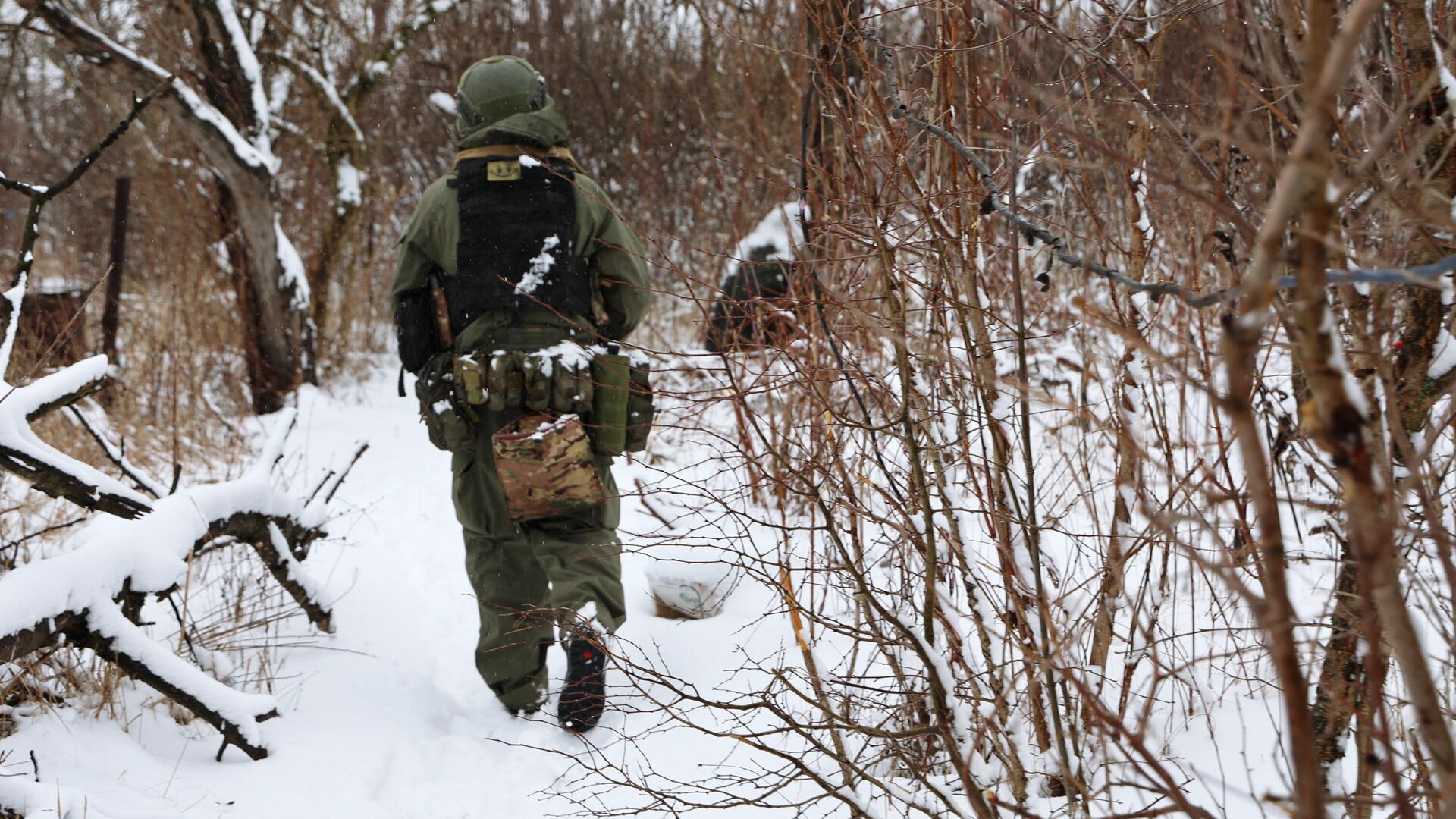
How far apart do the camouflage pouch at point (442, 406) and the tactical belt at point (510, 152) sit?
615 mm

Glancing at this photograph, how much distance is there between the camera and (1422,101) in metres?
1.44

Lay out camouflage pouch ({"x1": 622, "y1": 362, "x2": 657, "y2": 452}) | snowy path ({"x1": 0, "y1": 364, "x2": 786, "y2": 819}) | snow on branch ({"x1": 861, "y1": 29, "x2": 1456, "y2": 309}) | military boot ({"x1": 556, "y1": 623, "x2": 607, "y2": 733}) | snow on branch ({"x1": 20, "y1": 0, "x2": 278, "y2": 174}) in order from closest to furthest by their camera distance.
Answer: snow on branch ({"x1": 861, "y1": 29, "x2": 1456, "y2": 309}) < snowy path ({"x1": 0, "y1": 364, "x2": 786, "y2": 819}) < military boot ({"x1": 556, "y1": 623, "x2": 607, "y2": 733}) < camouflage pouch ({"x1": 622, "y1": 362, "x2": 657, "y2": 452}) < snow on branch ({"x1": 20, "y1": 0, "x2": 278, "y2": 174})

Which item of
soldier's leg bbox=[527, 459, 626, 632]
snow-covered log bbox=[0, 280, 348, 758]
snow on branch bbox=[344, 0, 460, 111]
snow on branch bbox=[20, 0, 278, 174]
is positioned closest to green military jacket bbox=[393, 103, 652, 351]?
soldier's leg bbox=[527, 459, 626, 632]

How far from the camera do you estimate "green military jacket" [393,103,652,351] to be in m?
2.97

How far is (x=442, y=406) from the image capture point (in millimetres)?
2904

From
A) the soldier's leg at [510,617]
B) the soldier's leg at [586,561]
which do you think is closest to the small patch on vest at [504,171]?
the soldier's leg at [586,561]

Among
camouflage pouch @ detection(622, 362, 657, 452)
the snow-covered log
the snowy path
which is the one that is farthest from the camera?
camouflage pouch @ detection(622, 362, 657, 452)

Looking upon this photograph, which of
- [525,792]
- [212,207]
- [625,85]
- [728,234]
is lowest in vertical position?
[525,792]

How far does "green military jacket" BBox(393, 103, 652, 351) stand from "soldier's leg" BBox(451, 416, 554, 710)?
0.29m

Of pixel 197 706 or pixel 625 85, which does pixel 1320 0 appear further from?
pixel 625 85

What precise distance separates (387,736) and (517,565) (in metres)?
0.64

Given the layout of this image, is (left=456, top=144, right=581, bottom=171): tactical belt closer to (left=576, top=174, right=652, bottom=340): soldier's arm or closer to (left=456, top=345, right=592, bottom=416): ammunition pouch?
(left=576, top=174, right=652, bottom=340): soldier's arm

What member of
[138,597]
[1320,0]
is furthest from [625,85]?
[1320,0]

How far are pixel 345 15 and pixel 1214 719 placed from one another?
9141 mm
